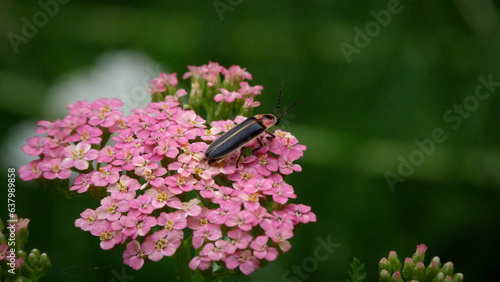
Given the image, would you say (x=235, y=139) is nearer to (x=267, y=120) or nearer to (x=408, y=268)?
(x=267, y=120)

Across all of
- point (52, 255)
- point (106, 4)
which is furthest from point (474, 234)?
point (106, 4)

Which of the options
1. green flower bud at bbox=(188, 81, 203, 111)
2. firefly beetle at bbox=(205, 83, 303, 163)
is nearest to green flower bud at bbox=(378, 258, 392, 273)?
firefly beetle at bbox=(205, 83, 303, 163)

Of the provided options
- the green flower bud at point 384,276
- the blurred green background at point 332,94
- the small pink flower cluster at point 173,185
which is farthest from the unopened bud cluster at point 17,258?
the green flower bud at point 384,276

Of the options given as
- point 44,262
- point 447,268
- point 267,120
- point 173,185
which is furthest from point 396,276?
point 44,262

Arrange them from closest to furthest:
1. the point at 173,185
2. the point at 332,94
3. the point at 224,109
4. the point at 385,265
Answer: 1. the point at 173,185
2. the point at 385,265
3. the point at 224,109
4. the point at 332,94

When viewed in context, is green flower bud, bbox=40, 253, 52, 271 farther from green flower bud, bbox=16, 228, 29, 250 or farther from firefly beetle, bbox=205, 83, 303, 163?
firefly beetle, bbox=205, 83, 303, 163

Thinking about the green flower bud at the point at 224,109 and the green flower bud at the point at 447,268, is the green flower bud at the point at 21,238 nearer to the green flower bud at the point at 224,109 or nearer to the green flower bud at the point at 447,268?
the green flower bud at the point at 224,109

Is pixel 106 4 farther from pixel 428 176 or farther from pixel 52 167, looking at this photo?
pixel 428 176
